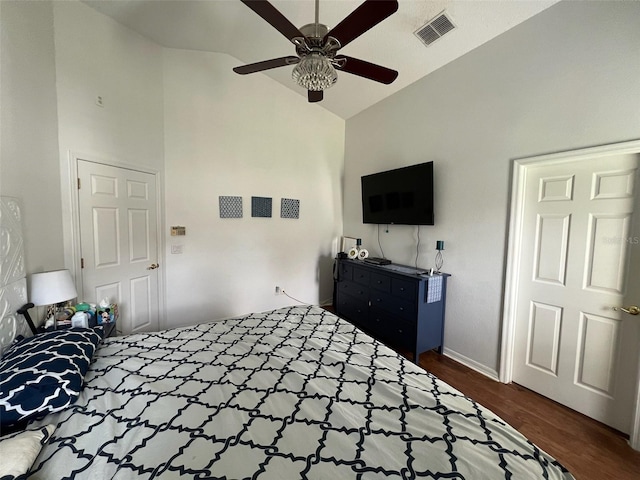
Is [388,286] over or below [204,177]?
below

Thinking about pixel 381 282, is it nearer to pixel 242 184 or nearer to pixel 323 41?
pixel 242 184

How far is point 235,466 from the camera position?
88cm

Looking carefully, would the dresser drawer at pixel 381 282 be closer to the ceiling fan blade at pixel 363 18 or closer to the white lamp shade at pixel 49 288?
the ceiling fan blade at pixel 363 18

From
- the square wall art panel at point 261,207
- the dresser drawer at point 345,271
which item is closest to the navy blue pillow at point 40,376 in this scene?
the square wall art panel at point 261,207

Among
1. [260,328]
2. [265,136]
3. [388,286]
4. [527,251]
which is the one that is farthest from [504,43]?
[260,328]

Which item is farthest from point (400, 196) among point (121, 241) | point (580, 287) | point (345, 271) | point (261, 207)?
point (121, 241)

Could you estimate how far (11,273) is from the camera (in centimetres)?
149

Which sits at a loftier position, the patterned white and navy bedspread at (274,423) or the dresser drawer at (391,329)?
the patterned white and navy bedspread at (274,423)

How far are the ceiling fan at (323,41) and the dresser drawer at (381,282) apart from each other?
1911 mm

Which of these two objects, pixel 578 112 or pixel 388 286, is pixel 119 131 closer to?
pixel 388 286

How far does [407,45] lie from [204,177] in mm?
2625

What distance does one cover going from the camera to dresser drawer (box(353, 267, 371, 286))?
3.20m

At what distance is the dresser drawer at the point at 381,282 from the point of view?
2.88 m

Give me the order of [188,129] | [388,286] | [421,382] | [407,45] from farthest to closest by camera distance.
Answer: [188,129] < [388,286] < [407,45] < [421,382]
